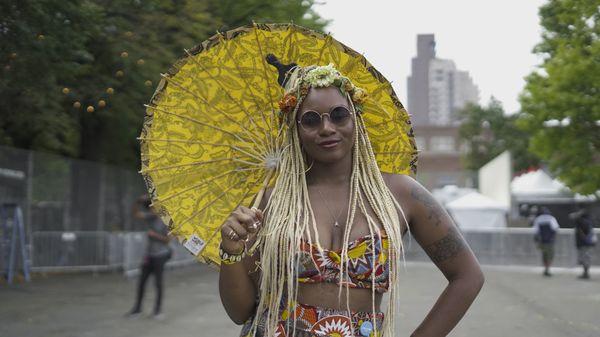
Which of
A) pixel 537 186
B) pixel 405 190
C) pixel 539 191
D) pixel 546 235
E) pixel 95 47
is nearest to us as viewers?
pixel 405 190

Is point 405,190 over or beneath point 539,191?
over

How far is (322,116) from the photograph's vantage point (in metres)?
2.55

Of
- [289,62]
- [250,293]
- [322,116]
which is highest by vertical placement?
[289,62]

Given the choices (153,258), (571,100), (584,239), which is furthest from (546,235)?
(153,258)

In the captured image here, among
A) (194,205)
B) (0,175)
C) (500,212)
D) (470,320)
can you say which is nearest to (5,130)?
(0,175)

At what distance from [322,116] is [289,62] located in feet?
1.60

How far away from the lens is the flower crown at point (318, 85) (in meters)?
2.62

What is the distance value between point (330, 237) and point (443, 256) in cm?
40

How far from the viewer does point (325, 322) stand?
2408mm

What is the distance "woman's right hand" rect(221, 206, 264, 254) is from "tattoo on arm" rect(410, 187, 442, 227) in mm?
600

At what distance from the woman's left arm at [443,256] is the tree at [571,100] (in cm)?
960

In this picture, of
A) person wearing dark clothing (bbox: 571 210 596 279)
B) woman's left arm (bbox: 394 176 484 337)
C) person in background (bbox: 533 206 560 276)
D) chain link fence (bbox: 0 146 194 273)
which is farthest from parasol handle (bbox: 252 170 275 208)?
person in background (bbox: 533 206 560 276)

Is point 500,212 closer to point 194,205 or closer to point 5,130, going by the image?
point 5,130

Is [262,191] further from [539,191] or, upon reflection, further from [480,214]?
[539,191]
